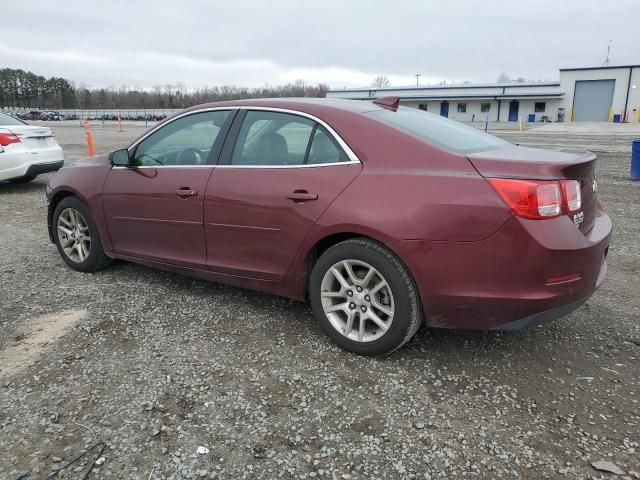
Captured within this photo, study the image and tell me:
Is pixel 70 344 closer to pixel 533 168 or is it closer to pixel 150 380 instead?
pixel 150 380

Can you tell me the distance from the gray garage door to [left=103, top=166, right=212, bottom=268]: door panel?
174 feet

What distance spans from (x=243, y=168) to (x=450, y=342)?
1917 millimetres

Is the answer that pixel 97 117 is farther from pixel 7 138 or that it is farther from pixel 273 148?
pixel 273 148

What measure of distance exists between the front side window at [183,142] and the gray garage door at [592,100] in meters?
52.7

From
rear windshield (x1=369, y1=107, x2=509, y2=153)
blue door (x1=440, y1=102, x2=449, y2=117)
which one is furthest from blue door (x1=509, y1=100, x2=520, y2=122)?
rear windshield (x1=369, y1=107, x2=509, y2=153)

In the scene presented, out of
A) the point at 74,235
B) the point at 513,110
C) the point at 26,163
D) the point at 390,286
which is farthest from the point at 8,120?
the point at 513,110

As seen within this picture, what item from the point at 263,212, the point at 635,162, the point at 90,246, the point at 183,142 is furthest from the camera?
the point at 635,162

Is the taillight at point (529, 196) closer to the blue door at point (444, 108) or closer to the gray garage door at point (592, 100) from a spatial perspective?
the gray garage door at point (592, 100)

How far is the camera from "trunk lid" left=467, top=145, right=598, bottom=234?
2.82 meters

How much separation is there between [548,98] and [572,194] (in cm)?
5310

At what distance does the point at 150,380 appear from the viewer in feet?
10.1

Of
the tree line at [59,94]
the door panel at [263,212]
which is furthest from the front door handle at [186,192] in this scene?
the tree line at [59,94]

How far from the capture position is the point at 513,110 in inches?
2052

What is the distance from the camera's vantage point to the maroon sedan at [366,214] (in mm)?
2822
